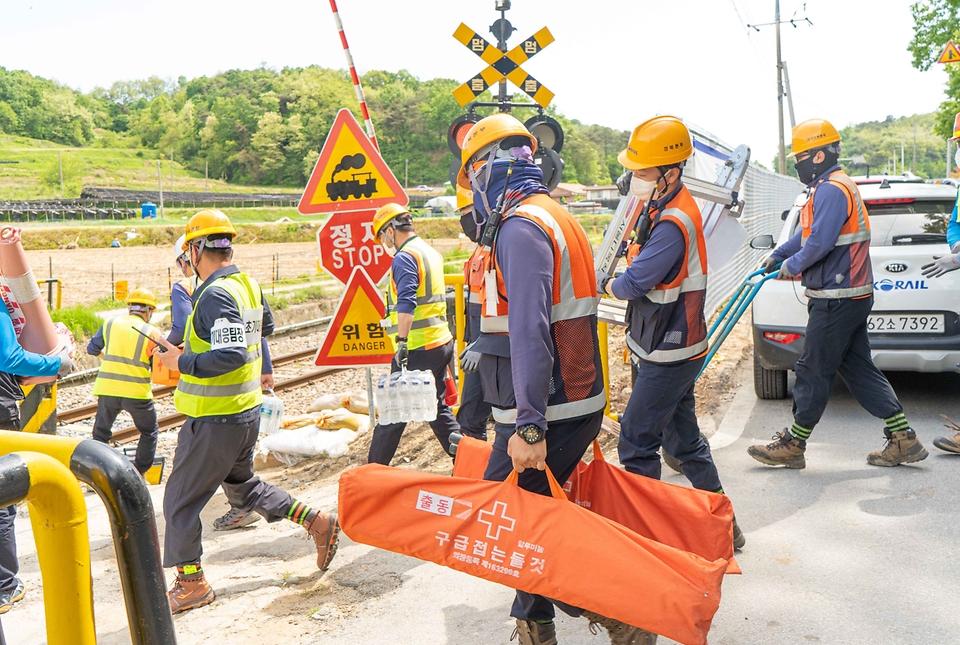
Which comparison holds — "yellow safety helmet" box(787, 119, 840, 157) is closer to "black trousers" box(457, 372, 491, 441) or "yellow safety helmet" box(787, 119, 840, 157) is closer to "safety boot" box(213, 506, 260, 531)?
"black trousers" box(457, 372, 491, 441)

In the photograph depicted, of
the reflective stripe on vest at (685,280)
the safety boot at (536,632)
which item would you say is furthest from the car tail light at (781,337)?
the safety boot at (536,632)

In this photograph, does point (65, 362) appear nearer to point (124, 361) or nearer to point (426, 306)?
point (426, 306)

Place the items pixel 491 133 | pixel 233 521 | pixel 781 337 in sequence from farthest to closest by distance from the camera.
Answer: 1. pixel 781 337
2. pixel 233 521
3. pixel 491 133

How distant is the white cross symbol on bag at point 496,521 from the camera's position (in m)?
2.89

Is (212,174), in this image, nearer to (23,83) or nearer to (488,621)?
(23,83)

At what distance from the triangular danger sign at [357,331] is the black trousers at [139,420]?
234 cm

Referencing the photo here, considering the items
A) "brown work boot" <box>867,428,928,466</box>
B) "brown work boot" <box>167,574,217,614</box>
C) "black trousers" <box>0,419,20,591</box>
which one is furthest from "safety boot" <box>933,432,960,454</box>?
"black trousers" <box>0,419,20,591</box>

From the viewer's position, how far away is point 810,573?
399 centimetres

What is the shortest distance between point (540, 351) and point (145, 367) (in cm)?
589

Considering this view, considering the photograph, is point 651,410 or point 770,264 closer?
point 651,410

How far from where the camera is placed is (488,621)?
3.76 m

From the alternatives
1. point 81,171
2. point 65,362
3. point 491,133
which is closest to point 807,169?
point 491,133

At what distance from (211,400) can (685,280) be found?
2.54 m

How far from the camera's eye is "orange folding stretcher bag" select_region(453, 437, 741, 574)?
10.5 ft
